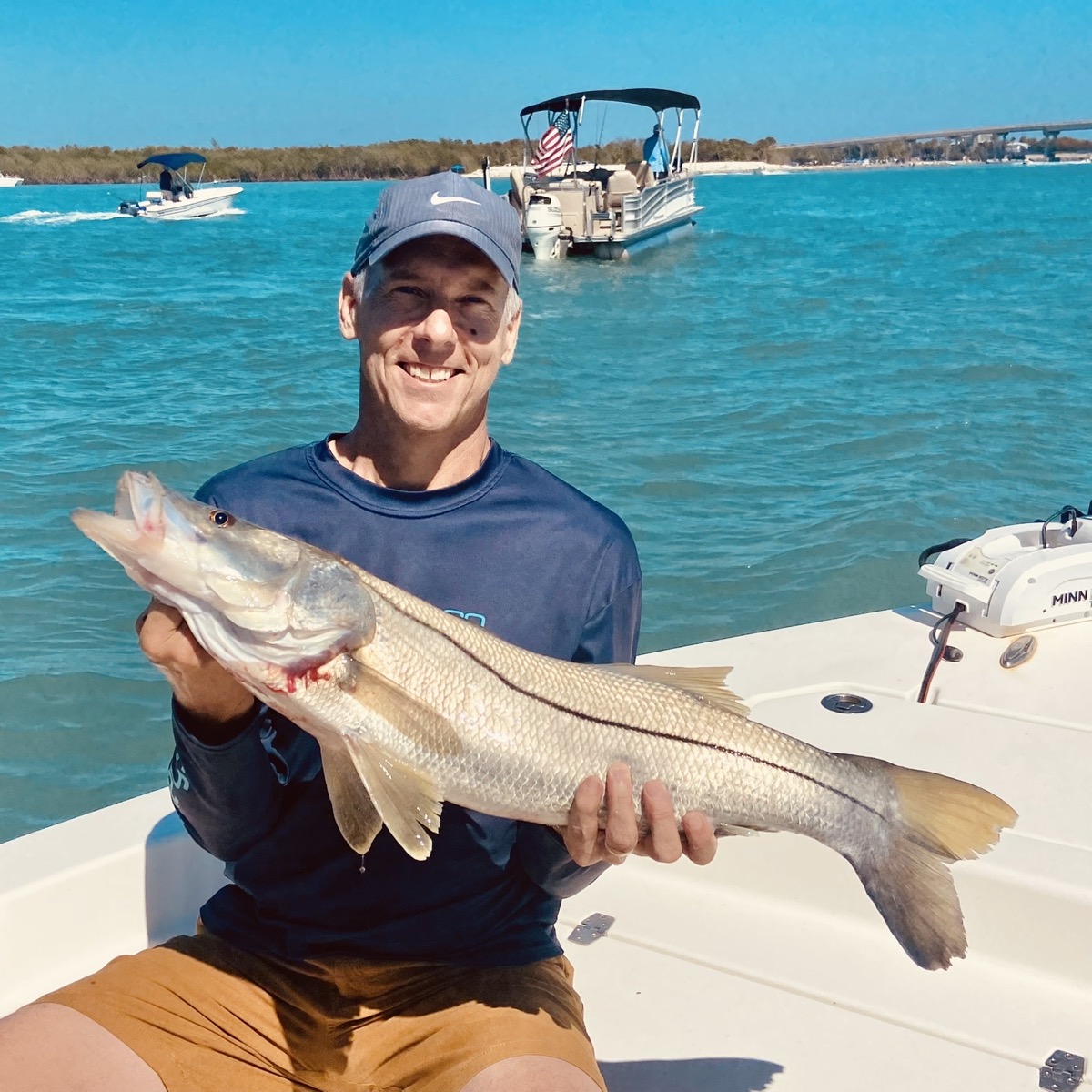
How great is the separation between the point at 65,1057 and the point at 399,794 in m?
0.78

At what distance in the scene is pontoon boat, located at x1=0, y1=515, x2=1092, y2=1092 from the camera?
282cm

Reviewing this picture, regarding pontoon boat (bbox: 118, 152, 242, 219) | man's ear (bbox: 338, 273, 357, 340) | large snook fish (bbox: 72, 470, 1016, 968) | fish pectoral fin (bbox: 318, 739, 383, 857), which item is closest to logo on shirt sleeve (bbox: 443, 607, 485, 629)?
large snook fish (bbox: 72, 470, 1016, 968)

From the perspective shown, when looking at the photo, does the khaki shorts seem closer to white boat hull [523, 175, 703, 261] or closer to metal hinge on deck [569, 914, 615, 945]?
metal hinge on deck [569, 914, 615, 945]

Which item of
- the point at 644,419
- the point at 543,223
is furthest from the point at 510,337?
the point at 543,223

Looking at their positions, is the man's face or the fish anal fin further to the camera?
the man's face

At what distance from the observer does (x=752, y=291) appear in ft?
89.2

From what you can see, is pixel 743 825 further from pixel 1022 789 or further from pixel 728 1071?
pixel 1022 789

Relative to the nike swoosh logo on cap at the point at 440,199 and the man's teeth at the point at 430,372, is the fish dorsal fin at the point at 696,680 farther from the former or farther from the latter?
the nike swoosh logo on cap at the point at 440,199

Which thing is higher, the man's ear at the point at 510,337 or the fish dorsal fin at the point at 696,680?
the man's ear at the point at 510,337

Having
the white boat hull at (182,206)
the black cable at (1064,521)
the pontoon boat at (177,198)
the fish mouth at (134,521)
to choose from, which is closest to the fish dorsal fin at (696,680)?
the fish mouth at (134,521)

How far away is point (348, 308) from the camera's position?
2775 mm

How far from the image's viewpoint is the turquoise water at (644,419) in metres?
7.57

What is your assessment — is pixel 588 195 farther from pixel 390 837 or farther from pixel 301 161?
pixel 301 161

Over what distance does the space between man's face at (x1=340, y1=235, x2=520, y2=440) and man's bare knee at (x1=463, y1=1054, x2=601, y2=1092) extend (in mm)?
1297
